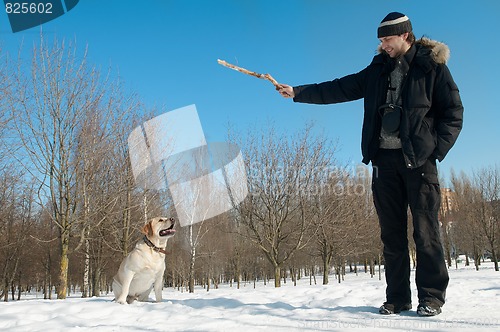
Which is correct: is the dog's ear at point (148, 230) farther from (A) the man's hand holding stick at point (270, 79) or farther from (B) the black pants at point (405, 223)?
(B) the black pants at point (405, 223)

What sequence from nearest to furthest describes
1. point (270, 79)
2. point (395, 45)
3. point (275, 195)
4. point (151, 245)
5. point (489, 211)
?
1. point (395, 45)
2. point (270, 79)
3. point (151, 245)
4. point (275, 195)
5. point (489, 211)

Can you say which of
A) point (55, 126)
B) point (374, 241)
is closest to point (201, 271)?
point (374, 241)

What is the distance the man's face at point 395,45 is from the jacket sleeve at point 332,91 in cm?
37

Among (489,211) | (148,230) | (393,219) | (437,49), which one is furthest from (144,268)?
(489,211)

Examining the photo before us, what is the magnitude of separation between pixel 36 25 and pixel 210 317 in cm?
909

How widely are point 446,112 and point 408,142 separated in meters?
0.38

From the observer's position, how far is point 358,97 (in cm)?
371

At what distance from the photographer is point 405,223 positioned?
3396 millimetres

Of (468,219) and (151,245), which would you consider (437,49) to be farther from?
(468,219)

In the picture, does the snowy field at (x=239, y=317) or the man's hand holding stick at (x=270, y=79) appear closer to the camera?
the snowy field at (x=239, y=317)

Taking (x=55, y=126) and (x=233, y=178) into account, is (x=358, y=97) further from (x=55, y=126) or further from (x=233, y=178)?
(x=233, y=178)

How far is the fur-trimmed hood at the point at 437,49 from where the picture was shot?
312 centimetres

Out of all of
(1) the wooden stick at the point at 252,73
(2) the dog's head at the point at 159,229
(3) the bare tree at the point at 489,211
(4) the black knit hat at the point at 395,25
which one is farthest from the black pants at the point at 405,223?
(3) the bare tree at the point at 489,211

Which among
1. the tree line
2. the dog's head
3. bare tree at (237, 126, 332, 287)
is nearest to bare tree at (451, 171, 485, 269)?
the tree line
